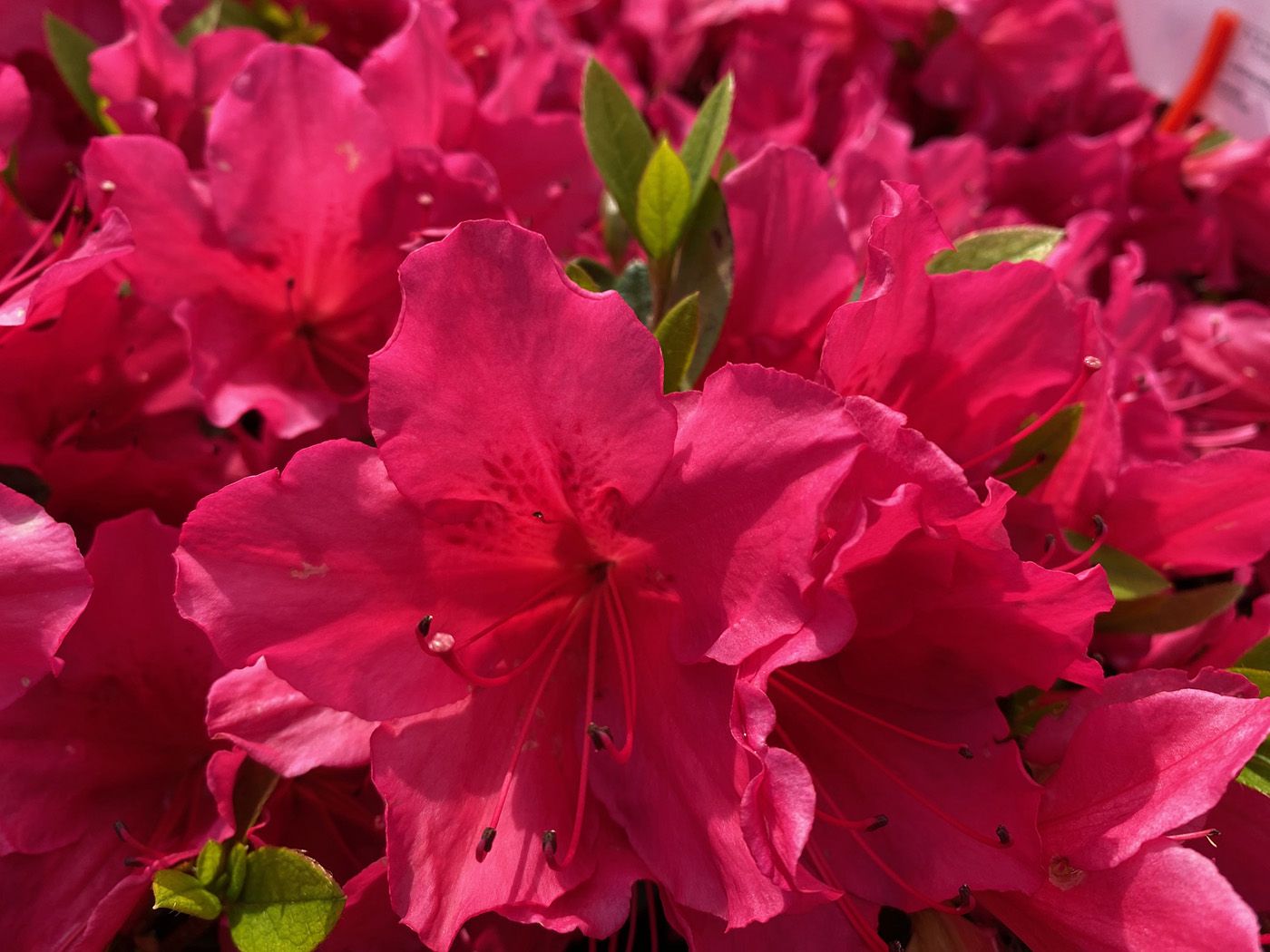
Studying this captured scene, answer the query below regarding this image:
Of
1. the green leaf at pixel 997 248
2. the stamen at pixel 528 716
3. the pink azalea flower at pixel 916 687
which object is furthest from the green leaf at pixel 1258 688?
the stamen at pixel 528 716

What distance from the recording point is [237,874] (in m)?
0.72

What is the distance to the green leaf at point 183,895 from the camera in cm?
67

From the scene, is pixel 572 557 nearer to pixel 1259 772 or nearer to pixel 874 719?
pixel 874 719

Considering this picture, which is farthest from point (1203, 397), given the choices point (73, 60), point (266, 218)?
point (73, 60)

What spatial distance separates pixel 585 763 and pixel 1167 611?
0.50m

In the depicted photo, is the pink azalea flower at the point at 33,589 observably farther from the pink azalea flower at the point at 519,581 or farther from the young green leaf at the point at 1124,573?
the young green leaf at the point at 1124,573

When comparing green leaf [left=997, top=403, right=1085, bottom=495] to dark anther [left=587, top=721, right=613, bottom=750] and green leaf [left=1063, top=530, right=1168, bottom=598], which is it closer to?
green leaf [left=1063, top=530, right=1168, bottom=598]

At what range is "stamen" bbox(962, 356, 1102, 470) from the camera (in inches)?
29.0

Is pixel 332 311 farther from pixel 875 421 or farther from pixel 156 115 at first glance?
pixel 875 421

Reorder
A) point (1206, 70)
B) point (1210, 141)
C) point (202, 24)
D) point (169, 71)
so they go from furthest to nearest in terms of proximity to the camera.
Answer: point (1210, 141)
point (1206, 70)
point (202, 24)
point (169, 71)

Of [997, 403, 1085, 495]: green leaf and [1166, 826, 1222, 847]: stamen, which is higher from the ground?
[997, 403, 1085, 495]: green leaf

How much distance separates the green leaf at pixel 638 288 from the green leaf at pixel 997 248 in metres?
0.23

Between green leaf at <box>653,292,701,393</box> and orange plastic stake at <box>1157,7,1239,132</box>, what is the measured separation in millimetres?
1010

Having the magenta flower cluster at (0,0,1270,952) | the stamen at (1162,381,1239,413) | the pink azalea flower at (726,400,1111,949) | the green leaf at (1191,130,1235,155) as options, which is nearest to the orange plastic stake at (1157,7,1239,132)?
the green leaf at (1191,130,1235,155)
